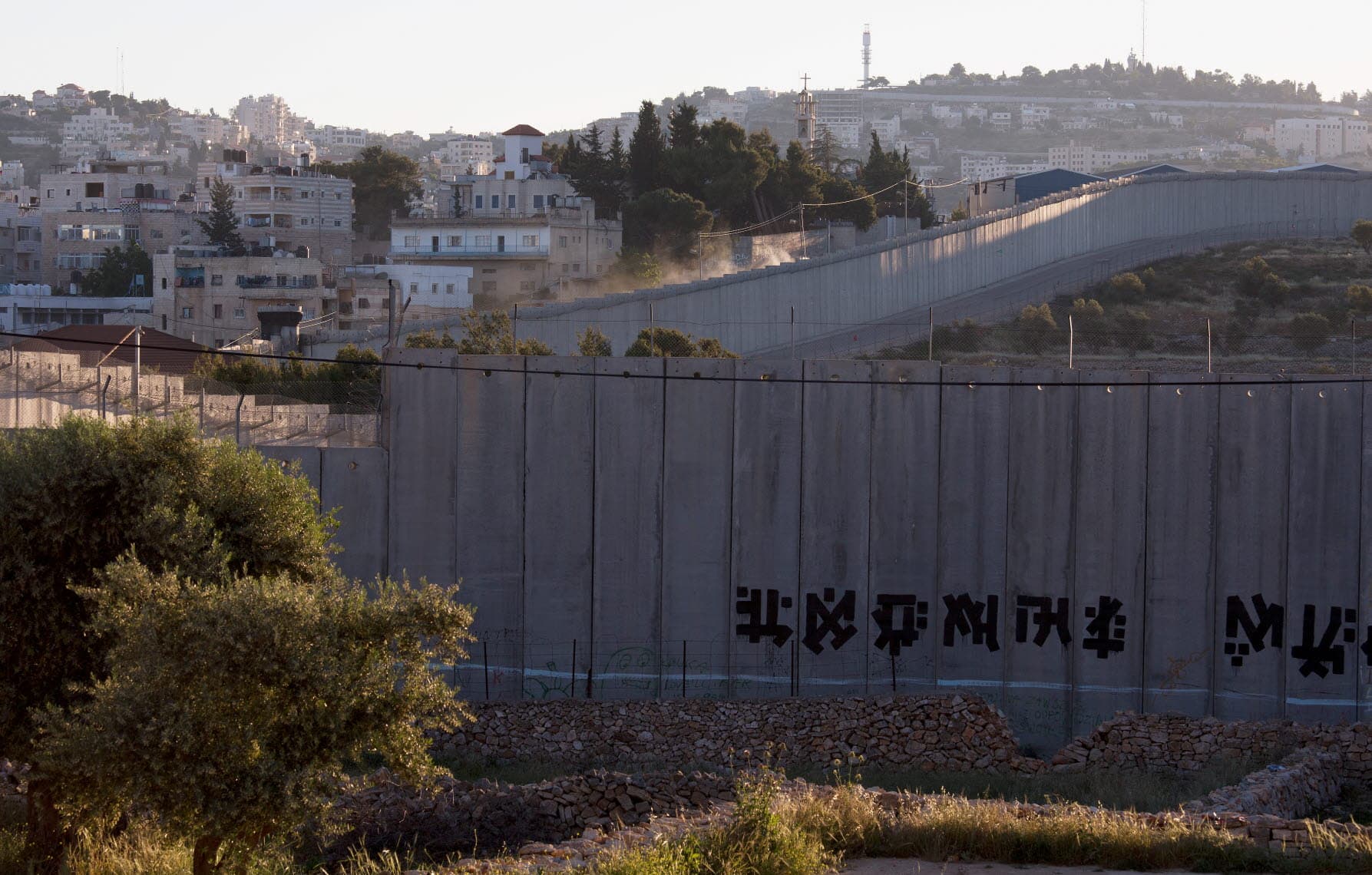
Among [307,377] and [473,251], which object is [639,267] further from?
[307,377]

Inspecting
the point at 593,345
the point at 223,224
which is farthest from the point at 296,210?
the point at 593,345

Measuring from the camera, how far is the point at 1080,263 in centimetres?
6178

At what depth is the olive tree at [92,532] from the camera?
1333cm

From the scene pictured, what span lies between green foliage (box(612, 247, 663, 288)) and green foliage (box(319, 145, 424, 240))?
111 feet

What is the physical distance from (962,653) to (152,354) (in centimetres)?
2731

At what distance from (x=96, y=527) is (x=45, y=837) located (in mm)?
3106

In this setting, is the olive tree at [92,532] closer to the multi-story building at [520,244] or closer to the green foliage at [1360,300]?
the green foliage at [1360,300]

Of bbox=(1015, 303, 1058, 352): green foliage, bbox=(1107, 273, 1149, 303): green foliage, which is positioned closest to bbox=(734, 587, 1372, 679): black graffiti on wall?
bbox=(1015, 303, 1058, 352): green foliage

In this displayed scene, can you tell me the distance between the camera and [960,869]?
1302 centimetres

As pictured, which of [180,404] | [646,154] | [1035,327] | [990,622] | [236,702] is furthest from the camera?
[646,154]

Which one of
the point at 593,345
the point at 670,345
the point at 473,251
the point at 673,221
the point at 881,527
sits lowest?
the point at 881,527

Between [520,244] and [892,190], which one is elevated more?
[892,190]

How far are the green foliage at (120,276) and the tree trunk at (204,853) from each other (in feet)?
229

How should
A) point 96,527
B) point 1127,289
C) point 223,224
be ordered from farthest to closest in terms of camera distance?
1. point 223,224
2. point 1127,289
3. point 96,527
